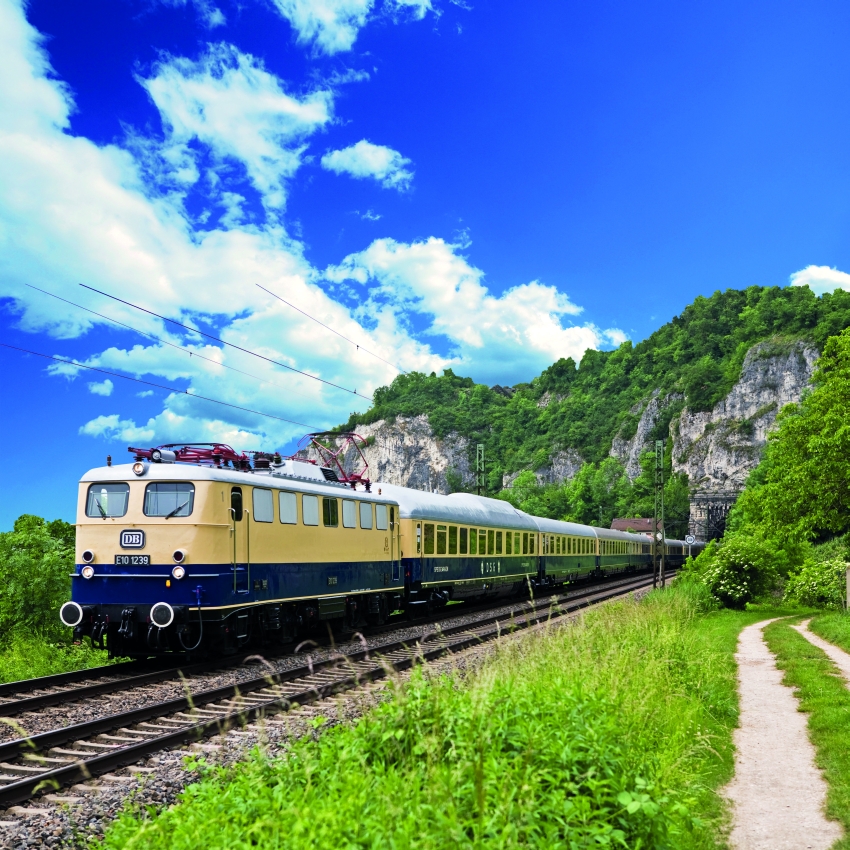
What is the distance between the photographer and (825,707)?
35.2 feet

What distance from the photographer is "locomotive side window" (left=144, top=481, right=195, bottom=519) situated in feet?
45.6

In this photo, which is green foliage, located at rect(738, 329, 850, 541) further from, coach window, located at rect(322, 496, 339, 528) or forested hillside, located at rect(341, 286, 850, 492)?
forested hillside, located at rect(341, 286, 850, 492)

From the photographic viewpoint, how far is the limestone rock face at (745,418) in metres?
129

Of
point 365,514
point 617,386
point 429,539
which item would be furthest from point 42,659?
point 617,386

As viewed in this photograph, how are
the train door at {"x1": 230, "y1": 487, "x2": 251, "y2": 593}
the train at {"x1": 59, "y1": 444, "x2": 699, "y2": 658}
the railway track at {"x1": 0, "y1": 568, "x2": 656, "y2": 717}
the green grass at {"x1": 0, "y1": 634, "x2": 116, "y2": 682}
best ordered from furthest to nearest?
the green grass at {"x1": 0, "y1": 634, "x2": 116, "y2": 682} < the train door at {"x1": 230, "y1": 487, "x2": 251, "y2": 593} < the train at {"x1": 59, "y1": 444, "x2": 699, "y2": 658} < the railway track at {"x1": 0, "y1": 568, "x2": 656, "y2": 717}

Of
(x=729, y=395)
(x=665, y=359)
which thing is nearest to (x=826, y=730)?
(x=729, y=395)

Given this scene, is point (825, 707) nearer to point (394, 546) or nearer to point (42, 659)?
point (394, 546)

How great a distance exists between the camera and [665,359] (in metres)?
169

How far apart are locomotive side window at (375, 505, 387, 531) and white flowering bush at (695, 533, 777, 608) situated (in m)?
13.9

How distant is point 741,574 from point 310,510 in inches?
716

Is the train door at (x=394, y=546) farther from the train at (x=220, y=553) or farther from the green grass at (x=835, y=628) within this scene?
the green grass at (x=835, y=628)

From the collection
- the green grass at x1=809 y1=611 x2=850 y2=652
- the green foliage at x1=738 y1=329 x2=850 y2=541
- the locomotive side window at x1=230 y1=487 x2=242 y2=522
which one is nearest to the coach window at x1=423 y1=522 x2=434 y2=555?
the locomotive side window at x1=230 y1=487 x2=242 y2=522

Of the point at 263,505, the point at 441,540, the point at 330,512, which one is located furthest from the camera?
the point at 441,540

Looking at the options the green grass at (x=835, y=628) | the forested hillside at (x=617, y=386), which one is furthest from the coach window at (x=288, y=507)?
the forested hillside at (x=617, y=386)
